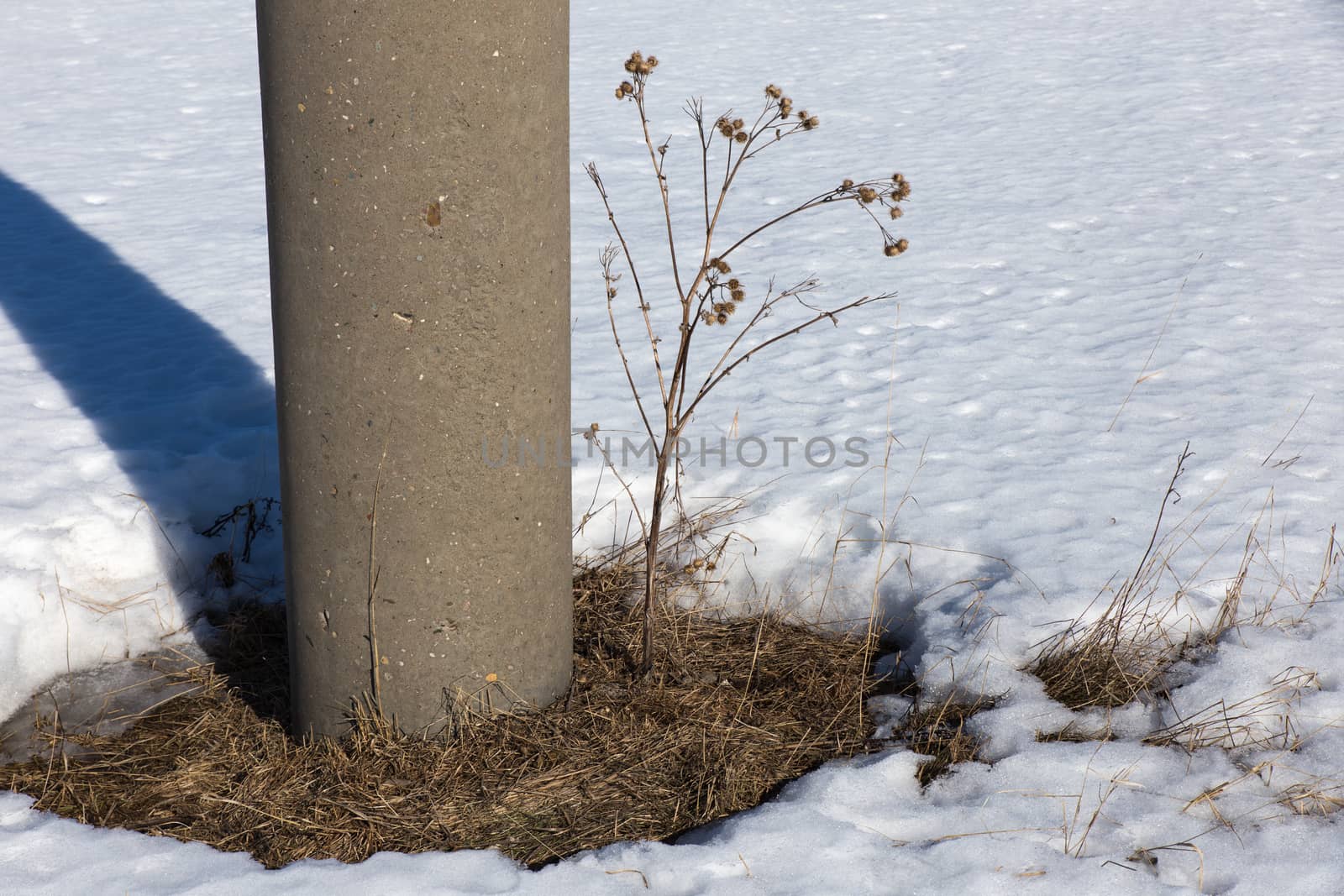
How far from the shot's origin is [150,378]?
4.47 meters

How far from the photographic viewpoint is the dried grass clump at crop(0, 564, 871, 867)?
2.38 meters

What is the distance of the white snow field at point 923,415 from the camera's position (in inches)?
91.0

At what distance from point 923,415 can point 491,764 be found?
7.90 ft

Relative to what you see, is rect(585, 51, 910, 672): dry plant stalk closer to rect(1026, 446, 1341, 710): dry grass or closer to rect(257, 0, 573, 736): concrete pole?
rect(257, 0, 573, 736): concrete pole

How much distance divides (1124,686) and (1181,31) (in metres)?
9.81

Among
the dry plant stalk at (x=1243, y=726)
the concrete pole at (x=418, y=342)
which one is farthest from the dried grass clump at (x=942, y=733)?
the concrete pole at (x=418, y=342)

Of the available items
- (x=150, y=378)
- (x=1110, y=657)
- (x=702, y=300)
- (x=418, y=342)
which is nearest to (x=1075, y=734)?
(x=1110, y=657)


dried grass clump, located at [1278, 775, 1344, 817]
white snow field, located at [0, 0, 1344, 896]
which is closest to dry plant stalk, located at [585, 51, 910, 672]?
white snow field, located at [0, 0, 1344, 896]

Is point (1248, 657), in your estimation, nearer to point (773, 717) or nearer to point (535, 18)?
point (773, 717)

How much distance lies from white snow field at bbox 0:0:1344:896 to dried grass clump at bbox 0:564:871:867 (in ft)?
0.32

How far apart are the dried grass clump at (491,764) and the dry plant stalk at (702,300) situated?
0.77 ft

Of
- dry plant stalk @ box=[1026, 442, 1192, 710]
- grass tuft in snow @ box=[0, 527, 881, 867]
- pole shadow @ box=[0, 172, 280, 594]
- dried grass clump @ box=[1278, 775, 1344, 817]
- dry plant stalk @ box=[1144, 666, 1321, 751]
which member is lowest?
grass tuft in snow @ box=[0, 527, 881, 867]

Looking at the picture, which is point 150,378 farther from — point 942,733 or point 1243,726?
point 1243,726

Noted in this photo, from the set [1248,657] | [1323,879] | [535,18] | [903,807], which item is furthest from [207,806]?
[1248,657]
